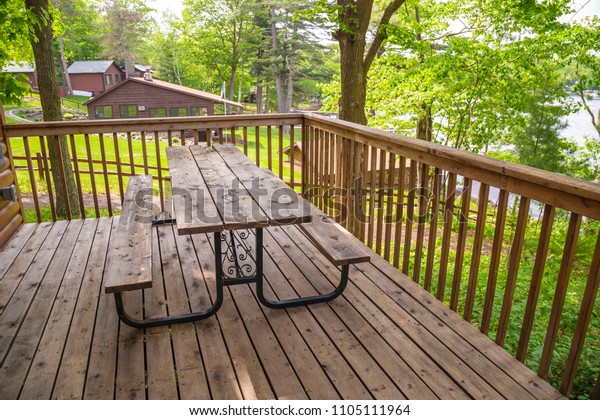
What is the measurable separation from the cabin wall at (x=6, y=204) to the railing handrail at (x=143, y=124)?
130 millimetres

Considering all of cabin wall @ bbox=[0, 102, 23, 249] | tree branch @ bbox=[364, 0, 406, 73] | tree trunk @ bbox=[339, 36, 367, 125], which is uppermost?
tree branch @ bbox=[364, 0, 406, 73]

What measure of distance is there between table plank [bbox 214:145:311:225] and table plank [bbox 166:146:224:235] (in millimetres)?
244

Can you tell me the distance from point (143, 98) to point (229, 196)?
1843 cm

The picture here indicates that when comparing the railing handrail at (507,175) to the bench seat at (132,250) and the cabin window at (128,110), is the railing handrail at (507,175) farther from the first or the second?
the cabin window at (128,110)

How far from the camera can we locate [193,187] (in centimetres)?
254

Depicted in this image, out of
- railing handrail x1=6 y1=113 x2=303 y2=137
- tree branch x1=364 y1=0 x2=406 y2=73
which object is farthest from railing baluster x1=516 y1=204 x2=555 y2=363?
tree branch x1=364 y1=0 x2=406 y2=73

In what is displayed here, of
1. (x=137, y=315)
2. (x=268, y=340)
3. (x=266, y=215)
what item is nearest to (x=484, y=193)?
(x=266, y=215)

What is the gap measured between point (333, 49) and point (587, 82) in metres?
14.8

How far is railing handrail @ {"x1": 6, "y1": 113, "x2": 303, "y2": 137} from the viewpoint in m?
3.68

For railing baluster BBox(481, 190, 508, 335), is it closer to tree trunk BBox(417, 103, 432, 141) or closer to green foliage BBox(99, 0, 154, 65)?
tree trunk BBox(417, 103, 432, 141)

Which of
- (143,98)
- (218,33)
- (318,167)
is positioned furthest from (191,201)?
(218,33)

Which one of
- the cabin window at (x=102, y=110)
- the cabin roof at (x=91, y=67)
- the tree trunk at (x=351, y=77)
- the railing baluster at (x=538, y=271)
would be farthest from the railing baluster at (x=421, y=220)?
the cabin roof at (x=91, y=67)

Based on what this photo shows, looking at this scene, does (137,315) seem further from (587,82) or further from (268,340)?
(587,82)

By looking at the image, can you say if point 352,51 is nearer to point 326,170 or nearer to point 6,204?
point 326,170
